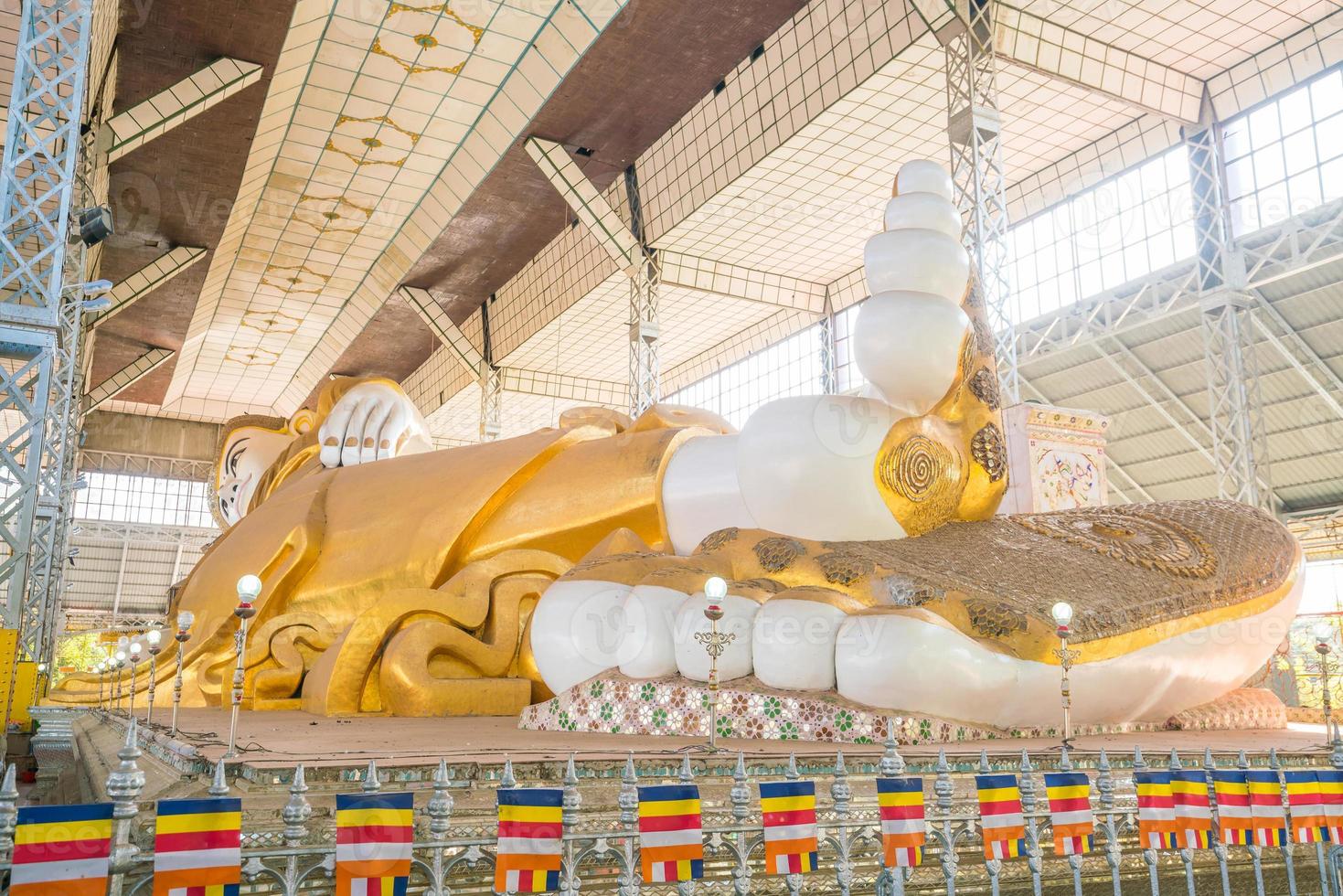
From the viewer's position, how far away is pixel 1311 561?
16094mm

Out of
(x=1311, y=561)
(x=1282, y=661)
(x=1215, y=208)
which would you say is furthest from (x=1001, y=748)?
(x=1311, y=561)

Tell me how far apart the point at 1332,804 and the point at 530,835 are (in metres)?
2.64

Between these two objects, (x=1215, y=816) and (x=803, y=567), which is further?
(x=803, y=567)

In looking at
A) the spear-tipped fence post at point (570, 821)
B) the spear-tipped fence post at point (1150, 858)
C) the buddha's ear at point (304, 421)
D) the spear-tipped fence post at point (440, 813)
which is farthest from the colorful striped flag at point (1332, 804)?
the buddha's ear at point (304, 421)

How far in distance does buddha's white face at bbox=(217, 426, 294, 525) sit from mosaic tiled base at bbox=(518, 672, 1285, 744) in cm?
582

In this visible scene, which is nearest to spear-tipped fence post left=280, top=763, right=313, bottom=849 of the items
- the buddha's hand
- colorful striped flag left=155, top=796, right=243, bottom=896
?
colorful striped flag left=155, top=796, right=243, bottom=896

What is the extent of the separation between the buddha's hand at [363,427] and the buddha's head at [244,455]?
4.12 feet

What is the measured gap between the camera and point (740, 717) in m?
4.29

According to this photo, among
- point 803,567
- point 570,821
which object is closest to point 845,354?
point 803,567

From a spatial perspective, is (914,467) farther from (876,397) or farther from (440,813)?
(440,813)

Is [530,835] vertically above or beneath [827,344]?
beneath

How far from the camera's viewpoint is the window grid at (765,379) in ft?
63.6

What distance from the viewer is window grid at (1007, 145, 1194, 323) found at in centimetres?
1370

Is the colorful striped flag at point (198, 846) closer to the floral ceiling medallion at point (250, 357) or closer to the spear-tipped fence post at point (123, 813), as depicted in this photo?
the spear-tipped fence post at point (123, 813)
